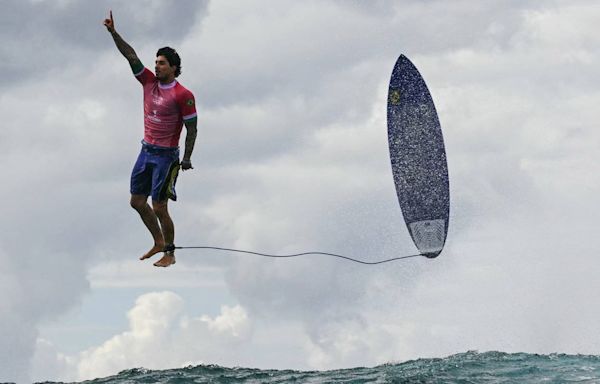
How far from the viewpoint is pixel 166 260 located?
48.9ft

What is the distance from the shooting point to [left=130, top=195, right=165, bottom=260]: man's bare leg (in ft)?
48.8

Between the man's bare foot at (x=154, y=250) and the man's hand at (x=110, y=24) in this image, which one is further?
the man's bare foot at (x=154, y=250)

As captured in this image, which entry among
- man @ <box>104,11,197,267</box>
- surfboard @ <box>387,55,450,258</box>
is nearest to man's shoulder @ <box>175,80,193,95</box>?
man @ <box>104,11,197,267</box>

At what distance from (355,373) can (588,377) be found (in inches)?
235

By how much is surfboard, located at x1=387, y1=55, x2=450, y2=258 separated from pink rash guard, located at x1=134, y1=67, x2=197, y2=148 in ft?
21.9

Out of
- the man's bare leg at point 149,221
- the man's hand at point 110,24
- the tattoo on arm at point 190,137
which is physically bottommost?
the man's bare leg at point 149,221

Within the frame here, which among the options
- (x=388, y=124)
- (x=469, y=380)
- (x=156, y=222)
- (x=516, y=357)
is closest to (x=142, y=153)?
(x=156, y=222)

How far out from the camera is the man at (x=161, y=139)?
14.1 metres

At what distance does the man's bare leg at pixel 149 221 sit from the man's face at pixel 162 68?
242 cm

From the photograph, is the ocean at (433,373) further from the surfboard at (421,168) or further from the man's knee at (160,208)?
the man's knee at (160,208)

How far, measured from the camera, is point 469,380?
1814cm

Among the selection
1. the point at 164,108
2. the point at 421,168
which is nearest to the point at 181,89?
the point at 164,108

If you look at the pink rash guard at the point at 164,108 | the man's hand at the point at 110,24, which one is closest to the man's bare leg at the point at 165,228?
the pink rash guard at the point at 164,108

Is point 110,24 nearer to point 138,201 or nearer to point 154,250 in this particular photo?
point 138,201
